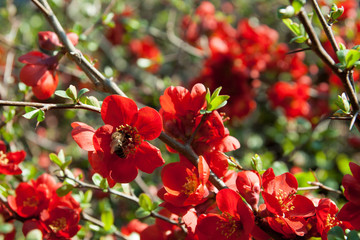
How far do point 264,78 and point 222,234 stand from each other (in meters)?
1.78

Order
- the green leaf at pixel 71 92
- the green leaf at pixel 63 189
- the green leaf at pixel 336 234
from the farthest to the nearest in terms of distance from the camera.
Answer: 1. the green leaf at pixel 63 189
2. the green leaf at pixel 71 92
3. the green leaf at pixel 336 234

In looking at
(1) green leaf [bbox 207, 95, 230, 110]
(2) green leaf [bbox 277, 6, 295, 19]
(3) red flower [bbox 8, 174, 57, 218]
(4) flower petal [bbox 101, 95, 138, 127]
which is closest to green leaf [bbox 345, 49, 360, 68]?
(2) green leaf [bbox 277, 6, 295, 19]

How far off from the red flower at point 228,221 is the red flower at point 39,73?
22.5 inches

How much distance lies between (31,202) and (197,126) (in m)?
0.54

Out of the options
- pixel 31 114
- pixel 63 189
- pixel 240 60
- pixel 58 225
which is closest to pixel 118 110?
pixel 31 114

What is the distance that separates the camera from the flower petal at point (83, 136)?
765mm

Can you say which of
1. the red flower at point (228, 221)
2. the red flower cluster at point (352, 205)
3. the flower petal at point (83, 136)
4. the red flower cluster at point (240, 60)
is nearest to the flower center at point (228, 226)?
the red flower at point (228, 221)

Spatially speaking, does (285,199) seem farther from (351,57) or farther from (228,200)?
(351,57)

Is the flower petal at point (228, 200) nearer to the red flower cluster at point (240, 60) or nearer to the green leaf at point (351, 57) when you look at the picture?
the green leaf at point (351, 57)

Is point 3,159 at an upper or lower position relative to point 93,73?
lower

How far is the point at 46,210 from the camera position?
995 millimetres

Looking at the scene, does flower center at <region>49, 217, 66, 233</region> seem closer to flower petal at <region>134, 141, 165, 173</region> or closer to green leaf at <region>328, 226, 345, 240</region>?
flower petal at <region>134, 141, 165, 173</region>

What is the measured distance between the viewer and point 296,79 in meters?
2.29

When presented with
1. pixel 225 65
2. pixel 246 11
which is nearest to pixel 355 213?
pixel 225 65
